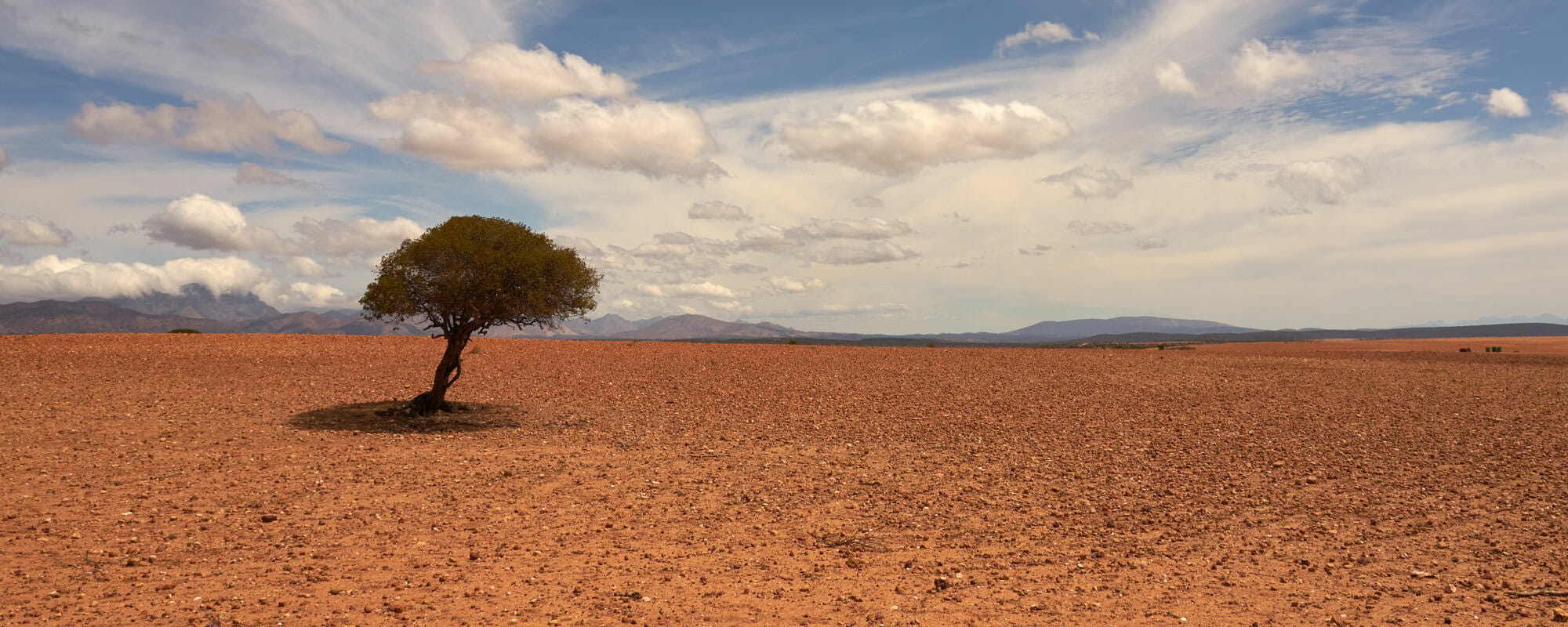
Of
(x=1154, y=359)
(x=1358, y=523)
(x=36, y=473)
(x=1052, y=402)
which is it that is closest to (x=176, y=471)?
(x=36, y=473)

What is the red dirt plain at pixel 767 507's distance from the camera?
26.3 feet

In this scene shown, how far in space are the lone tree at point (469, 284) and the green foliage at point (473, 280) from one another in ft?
0.07

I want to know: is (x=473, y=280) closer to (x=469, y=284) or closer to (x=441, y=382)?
(x=469, y=284)

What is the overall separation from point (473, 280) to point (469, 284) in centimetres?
22

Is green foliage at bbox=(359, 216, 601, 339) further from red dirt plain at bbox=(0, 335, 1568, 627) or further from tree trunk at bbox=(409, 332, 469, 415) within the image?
red dirt plain at bbox=(0, 335, 1568, 627)

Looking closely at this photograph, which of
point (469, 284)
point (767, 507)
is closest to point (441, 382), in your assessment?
point (469, 284)

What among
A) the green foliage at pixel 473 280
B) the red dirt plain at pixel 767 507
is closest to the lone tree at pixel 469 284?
the green foliage at pixel 473 280

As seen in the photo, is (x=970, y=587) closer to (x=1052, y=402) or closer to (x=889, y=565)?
(x=889, y=565)

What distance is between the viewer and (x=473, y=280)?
1920 cm

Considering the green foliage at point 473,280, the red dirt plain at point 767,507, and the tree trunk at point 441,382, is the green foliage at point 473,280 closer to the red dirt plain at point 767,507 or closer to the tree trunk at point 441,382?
the tree trunk at point 441,382

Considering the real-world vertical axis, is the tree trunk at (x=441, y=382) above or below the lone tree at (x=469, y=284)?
below

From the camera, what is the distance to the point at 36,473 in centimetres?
1259

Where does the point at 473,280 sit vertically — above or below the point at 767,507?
above

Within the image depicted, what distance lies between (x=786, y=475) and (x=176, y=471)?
1069cm
